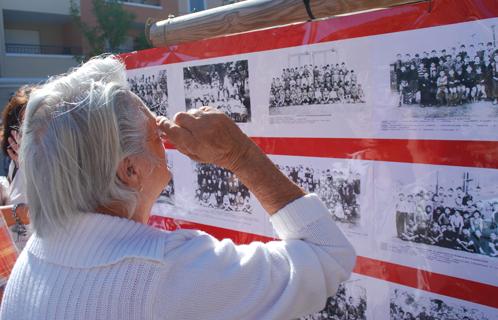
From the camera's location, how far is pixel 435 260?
1.26 meters

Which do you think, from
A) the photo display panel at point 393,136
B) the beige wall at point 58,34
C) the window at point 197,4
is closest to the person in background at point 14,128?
the photo display panel at point 393,136

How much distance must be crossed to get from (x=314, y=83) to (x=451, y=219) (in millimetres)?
584

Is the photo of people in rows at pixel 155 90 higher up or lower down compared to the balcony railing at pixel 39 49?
lower down

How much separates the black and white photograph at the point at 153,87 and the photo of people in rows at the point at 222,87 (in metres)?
0.16

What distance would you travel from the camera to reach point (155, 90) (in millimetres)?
2191

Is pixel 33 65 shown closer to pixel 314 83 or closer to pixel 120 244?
pixel 314 83

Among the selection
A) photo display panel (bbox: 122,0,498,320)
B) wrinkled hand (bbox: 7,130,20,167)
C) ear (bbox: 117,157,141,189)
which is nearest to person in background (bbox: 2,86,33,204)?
wrinkled hand (bbox: 7,130,20,167)

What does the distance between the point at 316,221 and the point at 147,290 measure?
0.43m

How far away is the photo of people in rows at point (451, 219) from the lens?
3.80 feet

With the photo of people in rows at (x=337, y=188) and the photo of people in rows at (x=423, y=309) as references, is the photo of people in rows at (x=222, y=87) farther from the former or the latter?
the photo of people in rows at (x=423, y=309)

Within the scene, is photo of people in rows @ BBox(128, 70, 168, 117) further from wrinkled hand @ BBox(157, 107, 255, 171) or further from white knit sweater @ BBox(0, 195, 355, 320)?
white knit sweater @ BBox(0, 195, 355, 320)

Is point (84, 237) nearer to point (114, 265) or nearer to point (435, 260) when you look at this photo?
point (114, 265)

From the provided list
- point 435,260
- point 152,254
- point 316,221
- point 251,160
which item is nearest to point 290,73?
point 251,160

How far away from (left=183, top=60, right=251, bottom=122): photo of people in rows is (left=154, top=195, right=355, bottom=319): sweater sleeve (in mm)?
716
